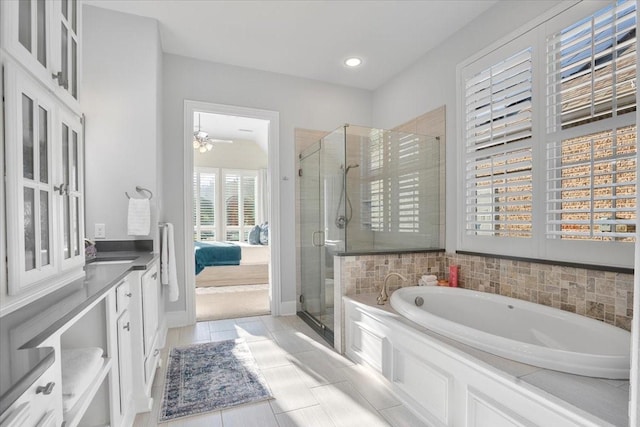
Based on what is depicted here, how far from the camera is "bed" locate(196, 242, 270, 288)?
5.02 metres

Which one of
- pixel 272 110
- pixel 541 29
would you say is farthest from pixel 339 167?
pixel 541 29

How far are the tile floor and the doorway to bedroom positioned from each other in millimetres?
2069

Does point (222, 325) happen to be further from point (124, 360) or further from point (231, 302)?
point (124, 360)

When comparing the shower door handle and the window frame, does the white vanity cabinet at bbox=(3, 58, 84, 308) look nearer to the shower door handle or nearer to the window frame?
the shower door handle

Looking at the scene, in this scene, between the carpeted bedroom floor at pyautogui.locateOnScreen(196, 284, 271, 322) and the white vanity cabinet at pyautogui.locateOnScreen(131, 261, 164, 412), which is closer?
the white vanity cabinet at pyautogui.locateOnScreen(131, 261, 164, 412)

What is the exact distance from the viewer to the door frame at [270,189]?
10.7 ft

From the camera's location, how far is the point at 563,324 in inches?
74.2

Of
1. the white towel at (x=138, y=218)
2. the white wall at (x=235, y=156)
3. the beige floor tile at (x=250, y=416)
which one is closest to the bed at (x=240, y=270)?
the white wall at (x=235, y=156)

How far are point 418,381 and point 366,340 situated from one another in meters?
0.56

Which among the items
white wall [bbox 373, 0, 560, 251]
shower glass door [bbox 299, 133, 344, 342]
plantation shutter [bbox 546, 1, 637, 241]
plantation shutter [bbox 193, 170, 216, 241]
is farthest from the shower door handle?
plantation shutter [bbox 193, 170, 216, 241]

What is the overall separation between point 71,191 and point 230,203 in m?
5.92

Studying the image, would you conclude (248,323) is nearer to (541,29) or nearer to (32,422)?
(32,422)

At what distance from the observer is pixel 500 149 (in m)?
2.41

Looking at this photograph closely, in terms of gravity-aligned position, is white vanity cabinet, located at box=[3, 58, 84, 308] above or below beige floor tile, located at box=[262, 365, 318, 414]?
above
